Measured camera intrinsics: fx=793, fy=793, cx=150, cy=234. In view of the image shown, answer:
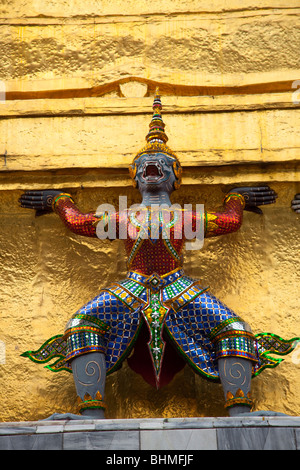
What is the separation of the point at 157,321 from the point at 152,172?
1.00 m

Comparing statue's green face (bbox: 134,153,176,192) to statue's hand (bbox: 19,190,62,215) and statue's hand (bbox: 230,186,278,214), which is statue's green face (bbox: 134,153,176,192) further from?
statue's hand (bbox: 19,190,62,215)

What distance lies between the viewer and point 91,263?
550cm

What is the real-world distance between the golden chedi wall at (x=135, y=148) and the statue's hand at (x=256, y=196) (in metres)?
0.14

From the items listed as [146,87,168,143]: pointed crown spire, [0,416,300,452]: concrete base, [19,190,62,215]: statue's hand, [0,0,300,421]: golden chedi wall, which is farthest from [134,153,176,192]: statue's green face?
[0,416,300,452]: concrete base

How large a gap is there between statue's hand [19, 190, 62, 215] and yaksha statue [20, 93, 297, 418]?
12.1 inches

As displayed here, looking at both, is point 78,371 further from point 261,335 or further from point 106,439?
point 261,335

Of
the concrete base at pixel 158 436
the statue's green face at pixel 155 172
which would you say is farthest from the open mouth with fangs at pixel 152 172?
the concrete base at pixel 158 436

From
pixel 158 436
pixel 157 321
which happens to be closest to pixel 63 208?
pixel 157 321

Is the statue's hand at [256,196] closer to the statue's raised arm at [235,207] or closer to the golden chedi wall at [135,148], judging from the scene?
the statue's raised arm at [235,207]

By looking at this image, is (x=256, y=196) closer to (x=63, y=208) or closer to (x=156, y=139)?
(x=156, y=139)

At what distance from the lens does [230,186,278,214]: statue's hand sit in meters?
5.38

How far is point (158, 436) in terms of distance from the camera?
379cm

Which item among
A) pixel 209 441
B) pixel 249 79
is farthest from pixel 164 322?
pixel 249 79

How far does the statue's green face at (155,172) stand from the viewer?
16.5ft
